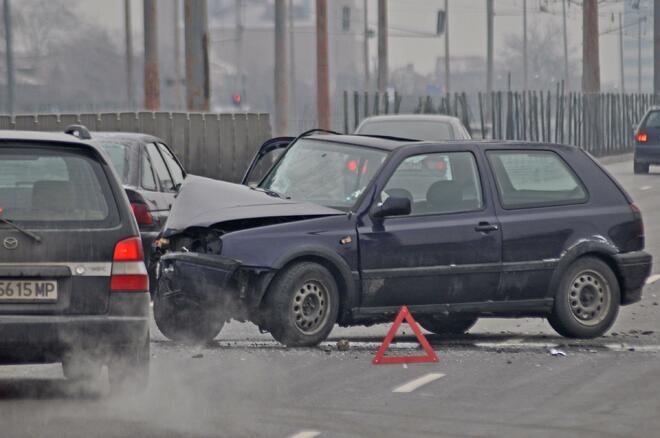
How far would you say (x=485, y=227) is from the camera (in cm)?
1198

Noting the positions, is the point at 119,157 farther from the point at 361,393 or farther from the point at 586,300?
the point at 361,393

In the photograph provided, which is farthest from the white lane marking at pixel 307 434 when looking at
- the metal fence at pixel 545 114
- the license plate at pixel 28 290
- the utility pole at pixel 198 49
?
the metal fence at pixel 545 114

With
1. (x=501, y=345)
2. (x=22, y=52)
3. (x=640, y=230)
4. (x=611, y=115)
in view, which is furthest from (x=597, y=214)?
(x=22, y=52)

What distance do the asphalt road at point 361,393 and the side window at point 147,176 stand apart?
122 inches

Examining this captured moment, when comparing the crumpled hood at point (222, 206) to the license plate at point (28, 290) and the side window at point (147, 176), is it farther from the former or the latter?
the side window at point (147, 176)

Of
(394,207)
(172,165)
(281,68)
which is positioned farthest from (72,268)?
(281,68)

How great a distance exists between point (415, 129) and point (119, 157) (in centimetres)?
821

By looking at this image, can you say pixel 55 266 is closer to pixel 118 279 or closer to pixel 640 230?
pixel 118 279

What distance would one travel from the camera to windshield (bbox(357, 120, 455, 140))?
23.1 m

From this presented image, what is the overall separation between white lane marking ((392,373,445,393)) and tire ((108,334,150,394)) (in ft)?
5.07

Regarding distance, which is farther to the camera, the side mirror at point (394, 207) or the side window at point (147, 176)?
the side window at point (147, 176)

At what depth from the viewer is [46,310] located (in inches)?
344

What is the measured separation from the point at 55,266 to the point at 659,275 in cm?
963

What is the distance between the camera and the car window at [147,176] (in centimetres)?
1547
